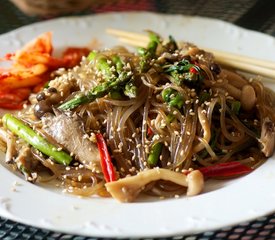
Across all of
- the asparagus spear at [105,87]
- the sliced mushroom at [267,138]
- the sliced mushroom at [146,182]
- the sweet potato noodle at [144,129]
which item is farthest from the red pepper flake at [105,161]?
Result: the sliced mushroom at [267,138]

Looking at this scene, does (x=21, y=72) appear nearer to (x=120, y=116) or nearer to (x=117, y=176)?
(x=120, y=116)

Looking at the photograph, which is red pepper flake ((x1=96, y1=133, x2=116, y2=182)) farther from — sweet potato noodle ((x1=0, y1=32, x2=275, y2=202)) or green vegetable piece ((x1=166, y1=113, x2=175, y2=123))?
green vegetable piece ((x1=166, y1=113, x2=175, y2=123))

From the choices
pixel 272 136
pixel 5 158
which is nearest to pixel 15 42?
pixel 5 158

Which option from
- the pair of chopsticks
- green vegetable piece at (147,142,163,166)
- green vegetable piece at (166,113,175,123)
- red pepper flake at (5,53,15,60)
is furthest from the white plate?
red pepper flake at (5,53,15,60)

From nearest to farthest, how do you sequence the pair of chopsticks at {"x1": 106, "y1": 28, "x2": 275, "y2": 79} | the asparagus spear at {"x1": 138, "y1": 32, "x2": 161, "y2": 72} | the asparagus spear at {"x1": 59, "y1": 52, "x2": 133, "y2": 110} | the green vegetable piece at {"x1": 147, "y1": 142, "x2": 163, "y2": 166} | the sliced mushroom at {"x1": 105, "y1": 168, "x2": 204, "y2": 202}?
the sliced mushroom at {"x1": 105, "y1": 168, "x2": 204, "y2": 202} < the green vegetable piece at {"x1": 147, "y1": 142, "x2": 163, "y2": 166} < the asparagus spear at {"x1": 59, "y1": 52, "x2": 133, "y2": 110} < the asparagus spear at {"x1": 138, "y1": 32, "x2": 161, "y2": 72} < the pair of chopsticks at {"x1": 106, "y1": 28, "x2": 275, "y2": 79}

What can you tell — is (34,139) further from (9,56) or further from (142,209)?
(9,56)

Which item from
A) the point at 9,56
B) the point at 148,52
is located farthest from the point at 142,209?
the point at 9,56
